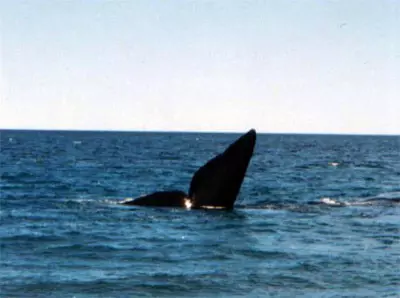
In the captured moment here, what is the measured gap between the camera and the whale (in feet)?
65.2

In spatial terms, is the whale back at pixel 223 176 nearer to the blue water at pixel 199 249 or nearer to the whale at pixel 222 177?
the whale at pixel 222 177

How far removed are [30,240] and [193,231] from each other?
337 centimetres

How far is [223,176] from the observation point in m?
19.9

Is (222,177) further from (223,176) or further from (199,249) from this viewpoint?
(199,249)

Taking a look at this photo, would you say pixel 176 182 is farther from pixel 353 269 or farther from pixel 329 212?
pixel 353 269

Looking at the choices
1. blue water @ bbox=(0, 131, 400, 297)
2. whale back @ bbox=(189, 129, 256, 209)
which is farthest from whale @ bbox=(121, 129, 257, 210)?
blue water @ bbox=(0, 131, 400, 297)

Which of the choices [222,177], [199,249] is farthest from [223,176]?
[199,249]

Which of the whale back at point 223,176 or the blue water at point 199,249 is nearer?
the blue water at point 199,249

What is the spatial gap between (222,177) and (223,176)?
0.03 meters

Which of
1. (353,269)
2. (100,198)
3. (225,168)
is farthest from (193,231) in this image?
(100,198)

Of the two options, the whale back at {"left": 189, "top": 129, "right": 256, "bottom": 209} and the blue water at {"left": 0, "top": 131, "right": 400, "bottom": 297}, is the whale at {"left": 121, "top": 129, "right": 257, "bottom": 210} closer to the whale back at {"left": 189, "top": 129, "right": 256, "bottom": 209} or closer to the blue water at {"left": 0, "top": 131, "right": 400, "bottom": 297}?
the whale back at {"left": 189, "top": 129, "right": 256, "bottom": 209}

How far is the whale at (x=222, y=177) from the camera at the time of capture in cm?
1986

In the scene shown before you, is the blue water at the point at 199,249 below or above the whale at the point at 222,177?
below

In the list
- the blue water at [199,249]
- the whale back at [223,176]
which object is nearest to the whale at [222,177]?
the whale back at [223,176]
